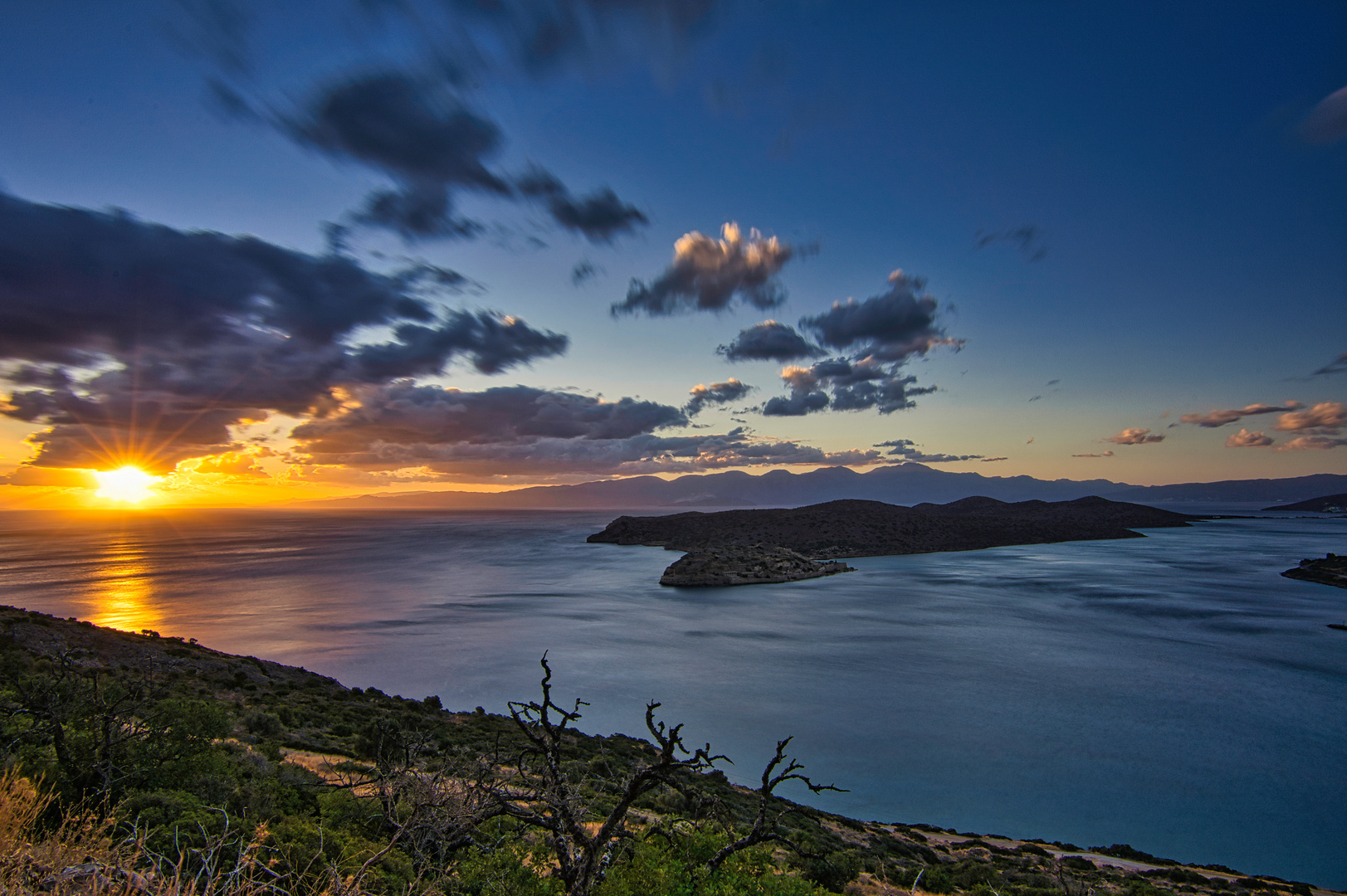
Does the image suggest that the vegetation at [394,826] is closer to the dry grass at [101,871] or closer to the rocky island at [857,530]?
the dry grass at [101,871]

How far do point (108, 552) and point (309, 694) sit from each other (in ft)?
521

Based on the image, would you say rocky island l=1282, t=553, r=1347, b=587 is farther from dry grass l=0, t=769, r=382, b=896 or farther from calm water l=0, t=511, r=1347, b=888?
dry grass l=0, t=769, r=382, b=896

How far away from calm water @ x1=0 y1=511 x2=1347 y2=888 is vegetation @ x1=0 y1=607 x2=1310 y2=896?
5658mm

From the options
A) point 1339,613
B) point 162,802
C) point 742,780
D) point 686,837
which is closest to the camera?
point 162,802

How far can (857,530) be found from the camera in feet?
405

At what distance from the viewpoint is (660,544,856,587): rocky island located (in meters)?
77.8

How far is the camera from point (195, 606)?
2474 inches

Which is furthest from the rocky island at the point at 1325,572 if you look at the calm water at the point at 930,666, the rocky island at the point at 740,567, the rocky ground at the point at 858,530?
the rocky island at the point at 740,567

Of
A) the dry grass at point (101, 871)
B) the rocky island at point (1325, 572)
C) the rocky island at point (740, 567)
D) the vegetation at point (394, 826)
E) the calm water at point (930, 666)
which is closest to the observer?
the dry grass at point (101, 871)

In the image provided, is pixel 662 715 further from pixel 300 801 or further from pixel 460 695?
pixel 300 801

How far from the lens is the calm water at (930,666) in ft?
71.4

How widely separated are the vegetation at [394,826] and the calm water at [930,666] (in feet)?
18.6

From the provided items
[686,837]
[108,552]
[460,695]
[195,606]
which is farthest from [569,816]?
[108,552]

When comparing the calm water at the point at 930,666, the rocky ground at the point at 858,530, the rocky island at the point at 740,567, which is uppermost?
the rocky ground at the point at 858,530
